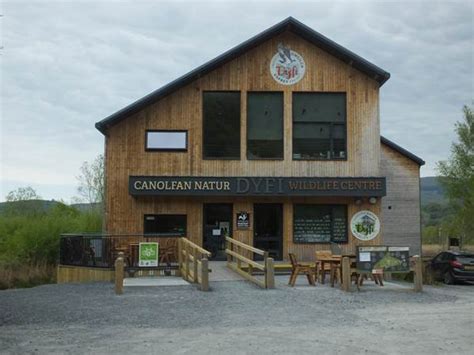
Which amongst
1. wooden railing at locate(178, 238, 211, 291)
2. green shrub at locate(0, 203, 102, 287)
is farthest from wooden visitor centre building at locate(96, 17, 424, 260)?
green shrub at locate(0, 203, 102, 287)

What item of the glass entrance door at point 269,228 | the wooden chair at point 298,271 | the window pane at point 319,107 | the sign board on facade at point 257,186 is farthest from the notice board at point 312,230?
the wooden chair at point 298,271

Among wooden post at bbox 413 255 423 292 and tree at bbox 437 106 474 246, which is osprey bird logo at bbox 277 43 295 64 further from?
tree at bbox 437 106 474 246

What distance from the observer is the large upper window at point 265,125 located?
22922 millimetres

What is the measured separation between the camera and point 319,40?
23031 mm

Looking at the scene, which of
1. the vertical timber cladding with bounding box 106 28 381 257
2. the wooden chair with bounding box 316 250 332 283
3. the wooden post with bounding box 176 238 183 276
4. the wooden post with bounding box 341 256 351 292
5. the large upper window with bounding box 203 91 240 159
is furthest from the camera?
the large upper window with bounding box 203 91 240 159

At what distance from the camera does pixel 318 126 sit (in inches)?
912

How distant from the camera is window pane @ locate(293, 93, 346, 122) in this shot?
2317 centimetres

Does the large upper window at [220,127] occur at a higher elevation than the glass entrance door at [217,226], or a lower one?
higher

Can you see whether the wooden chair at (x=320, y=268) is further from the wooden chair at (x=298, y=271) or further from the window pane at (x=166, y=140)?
the window pane at (x=166, y=140)

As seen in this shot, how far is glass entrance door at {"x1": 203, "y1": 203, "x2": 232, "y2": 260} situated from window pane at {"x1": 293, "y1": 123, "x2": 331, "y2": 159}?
11.2ft

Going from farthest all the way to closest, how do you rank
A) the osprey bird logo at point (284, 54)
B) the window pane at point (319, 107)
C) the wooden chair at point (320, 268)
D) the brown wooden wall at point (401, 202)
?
the brown wooden wall at point (401, 202) → the osprey bird logo at point (284, 54) → the window pane at point (319, 107) → the wooden chair at point (320, 268)

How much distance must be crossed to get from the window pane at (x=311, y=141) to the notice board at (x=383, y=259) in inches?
281

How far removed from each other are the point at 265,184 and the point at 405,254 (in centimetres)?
696

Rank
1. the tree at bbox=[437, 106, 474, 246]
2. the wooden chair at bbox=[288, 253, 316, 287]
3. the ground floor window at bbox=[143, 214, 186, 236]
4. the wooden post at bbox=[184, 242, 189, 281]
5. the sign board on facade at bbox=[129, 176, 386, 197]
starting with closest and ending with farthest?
the wooden chair at bbox=[288, 253, 316, 287]
the wooden post at bbox=[184, 242, 189, 281]
the sign board on facade at bbox=[129, 176, 386, 197]
the ground floor window at bbox=[143, 214, 186, 236]
the tree at bbox=[437, 106, 474, 246]
